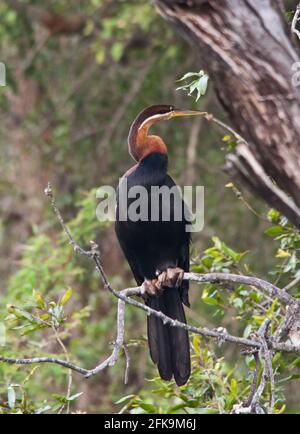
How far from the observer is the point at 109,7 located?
6918 millimetres

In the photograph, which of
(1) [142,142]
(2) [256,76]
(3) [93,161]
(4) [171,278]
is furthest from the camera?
(3) [93,161]

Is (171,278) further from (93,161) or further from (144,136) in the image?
(93,161)

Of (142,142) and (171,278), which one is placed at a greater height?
(142,142)

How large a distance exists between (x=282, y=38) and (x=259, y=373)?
1.09 meters

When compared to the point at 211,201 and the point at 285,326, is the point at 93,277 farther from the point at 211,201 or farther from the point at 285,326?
the point at 285,326

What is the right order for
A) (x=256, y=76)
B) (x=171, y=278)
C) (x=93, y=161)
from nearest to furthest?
1. (x=256, y=76)
2. (x=171, y=278)
3. (x=93, y=161)

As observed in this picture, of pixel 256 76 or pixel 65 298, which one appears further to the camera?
pixel 65 298

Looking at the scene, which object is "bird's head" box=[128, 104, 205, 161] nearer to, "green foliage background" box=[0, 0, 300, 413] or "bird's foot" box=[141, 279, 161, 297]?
"bird's foot" box=[141, 279, 161, 297]

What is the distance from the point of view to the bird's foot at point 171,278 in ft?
12.9

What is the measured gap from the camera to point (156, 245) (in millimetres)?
4012

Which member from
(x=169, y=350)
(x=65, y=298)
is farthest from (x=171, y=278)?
(x=65, y=298)

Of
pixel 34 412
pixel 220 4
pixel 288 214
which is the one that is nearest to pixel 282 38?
pixel 220 4

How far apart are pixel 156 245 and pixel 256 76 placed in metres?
2.01

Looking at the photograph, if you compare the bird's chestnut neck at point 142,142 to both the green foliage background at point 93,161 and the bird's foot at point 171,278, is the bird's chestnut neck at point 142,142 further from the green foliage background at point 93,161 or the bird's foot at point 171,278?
the green foliage background at point 93,161
